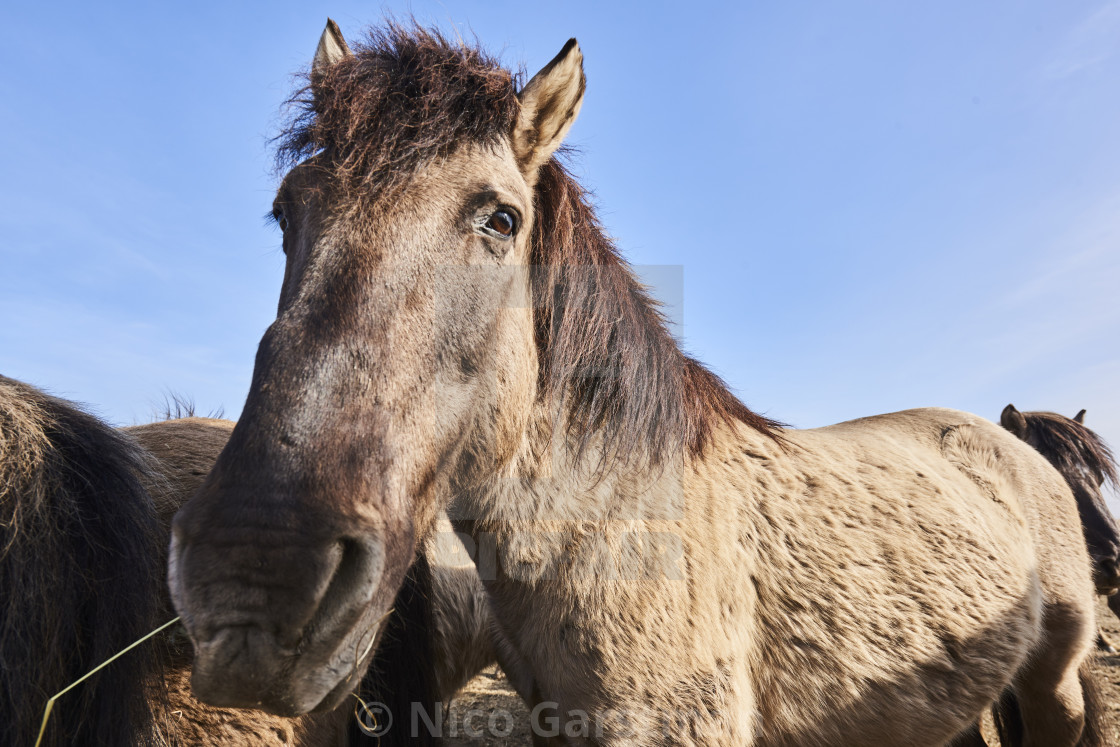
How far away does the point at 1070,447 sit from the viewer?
231 inches

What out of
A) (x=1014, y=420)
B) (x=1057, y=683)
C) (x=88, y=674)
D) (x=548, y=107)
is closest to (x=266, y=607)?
(x=88, y=674)

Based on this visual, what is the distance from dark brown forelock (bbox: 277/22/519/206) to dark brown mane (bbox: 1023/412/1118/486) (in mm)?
6618

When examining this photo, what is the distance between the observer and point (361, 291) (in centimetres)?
162

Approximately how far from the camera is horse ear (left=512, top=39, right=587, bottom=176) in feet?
7.09

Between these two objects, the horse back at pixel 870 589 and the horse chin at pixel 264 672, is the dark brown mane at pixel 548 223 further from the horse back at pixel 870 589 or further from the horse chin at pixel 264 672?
Answer: the horse chin at pixel 264 672

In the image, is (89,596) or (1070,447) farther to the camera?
(1070,447)

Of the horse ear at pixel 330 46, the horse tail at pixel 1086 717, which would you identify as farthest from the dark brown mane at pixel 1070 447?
the horse ear at pixel 330 46

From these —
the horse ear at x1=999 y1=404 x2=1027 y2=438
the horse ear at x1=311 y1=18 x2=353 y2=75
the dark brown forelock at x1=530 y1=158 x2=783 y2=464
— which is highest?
the horse ear at x1=311 y1=18 x2=353 y2=75

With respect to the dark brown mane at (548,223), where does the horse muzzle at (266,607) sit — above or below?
below

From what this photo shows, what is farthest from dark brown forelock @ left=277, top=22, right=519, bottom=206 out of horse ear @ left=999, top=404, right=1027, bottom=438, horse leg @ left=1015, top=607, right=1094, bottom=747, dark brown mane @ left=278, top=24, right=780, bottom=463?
horse ear @ left=999, top=404, right=1027, bottom=438

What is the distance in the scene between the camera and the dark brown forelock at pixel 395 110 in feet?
5.95

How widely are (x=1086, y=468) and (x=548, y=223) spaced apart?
21.2ft

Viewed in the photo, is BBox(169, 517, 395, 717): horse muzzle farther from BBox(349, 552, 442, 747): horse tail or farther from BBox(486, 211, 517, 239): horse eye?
BBox(349, 552, 442, 747): horse tail

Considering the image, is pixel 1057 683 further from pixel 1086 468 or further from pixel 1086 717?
pixel 1086 468
